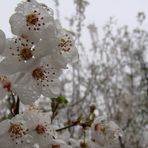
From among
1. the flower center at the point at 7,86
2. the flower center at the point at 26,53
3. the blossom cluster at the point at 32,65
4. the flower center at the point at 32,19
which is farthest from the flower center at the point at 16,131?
the flower center at the point at 32,19

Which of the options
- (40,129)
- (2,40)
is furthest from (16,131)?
(2,40)

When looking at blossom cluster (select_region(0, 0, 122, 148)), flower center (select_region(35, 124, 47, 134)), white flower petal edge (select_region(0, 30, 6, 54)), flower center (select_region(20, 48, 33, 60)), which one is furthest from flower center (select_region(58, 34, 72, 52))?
flower center (select_region(35, 124, 47, 134))

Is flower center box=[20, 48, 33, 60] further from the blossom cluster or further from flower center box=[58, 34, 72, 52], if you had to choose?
flower center box=[58, 34, 72, 52]

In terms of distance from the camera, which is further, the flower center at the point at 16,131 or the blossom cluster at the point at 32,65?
the flower center at the point at 16,131

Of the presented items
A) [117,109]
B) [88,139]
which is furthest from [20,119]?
[117,109]

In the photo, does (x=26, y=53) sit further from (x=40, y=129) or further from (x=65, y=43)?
(x=40, y=129)

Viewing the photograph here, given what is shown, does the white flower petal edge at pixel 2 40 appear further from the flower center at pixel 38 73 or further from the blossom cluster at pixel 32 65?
the flower center at pixel 38 73
